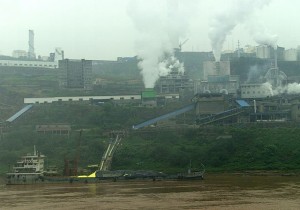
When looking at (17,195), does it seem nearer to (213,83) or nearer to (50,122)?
(50,122)

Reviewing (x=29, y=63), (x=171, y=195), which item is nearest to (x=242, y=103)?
(x=171, y=195)

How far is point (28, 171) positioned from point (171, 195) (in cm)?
2188

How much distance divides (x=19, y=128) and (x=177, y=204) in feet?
137

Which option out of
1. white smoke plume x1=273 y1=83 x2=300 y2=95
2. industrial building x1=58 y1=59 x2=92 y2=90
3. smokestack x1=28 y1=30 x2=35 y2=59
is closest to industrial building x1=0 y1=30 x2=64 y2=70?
smokestack x1=28 y1=30 x2=35 y2=59

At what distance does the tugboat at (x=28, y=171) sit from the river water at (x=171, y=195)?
338cm

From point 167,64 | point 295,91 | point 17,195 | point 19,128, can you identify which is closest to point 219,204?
point 17,195

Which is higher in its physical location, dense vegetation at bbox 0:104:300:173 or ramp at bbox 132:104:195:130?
ramp at bbox 132:104:195:130

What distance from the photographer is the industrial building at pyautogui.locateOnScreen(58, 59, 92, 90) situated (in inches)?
3755

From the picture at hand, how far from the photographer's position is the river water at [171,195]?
30469mm

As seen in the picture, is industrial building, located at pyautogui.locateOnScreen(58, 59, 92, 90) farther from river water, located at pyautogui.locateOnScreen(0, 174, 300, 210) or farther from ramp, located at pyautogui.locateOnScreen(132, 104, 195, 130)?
river water, located at pyautogui.locateOnScreen(0, 174, 300, 210)

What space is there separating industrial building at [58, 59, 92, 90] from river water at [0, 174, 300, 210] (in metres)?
50.0

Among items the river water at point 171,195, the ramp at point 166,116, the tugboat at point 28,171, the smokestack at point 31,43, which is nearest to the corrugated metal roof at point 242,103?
the ramp at point 166,116

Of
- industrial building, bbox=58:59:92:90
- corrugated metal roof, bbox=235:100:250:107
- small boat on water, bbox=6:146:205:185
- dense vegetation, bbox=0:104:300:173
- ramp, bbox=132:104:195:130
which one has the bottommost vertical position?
small boat on water, bbox=6:146:205:185

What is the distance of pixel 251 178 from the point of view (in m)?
47.0
